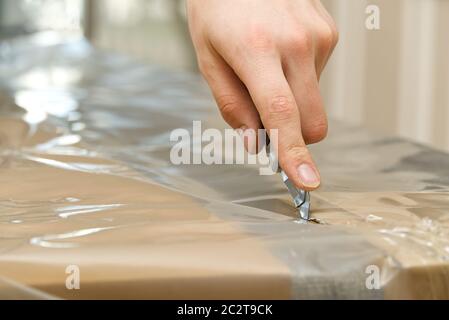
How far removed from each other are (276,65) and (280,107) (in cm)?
3

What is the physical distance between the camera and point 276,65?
508 mm

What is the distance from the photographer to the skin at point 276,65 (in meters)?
0.51

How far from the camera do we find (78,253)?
0.38 m

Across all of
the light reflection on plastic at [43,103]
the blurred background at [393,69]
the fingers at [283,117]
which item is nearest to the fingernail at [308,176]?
the fingers at [283,117]

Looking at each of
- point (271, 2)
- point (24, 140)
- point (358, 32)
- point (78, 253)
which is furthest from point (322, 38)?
point (358, 32)

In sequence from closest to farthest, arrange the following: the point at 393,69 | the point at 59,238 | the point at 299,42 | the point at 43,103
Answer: the point at 59,238
the point at 299,42
the point at 43,103
the point at 393,69

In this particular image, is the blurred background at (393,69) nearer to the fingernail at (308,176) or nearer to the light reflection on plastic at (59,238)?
the fingernail at (308,176)

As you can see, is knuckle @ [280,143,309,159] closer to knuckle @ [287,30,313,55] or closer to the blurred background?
knuckle @ [287,30,313,55]

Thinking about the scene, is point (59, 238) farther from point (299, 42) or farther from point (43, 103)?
point (43, 103)

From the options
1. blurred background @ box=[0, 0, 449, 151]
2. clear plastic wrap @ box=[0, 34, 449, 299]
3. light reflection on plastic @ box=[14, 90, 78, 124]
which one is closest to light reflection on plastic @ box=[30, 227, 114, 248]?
clear plastic wrap @ box=[0, 34, 449, 299]

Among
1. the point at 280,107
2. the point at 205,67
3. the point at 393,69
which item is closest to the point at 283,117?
the point at 280,107
